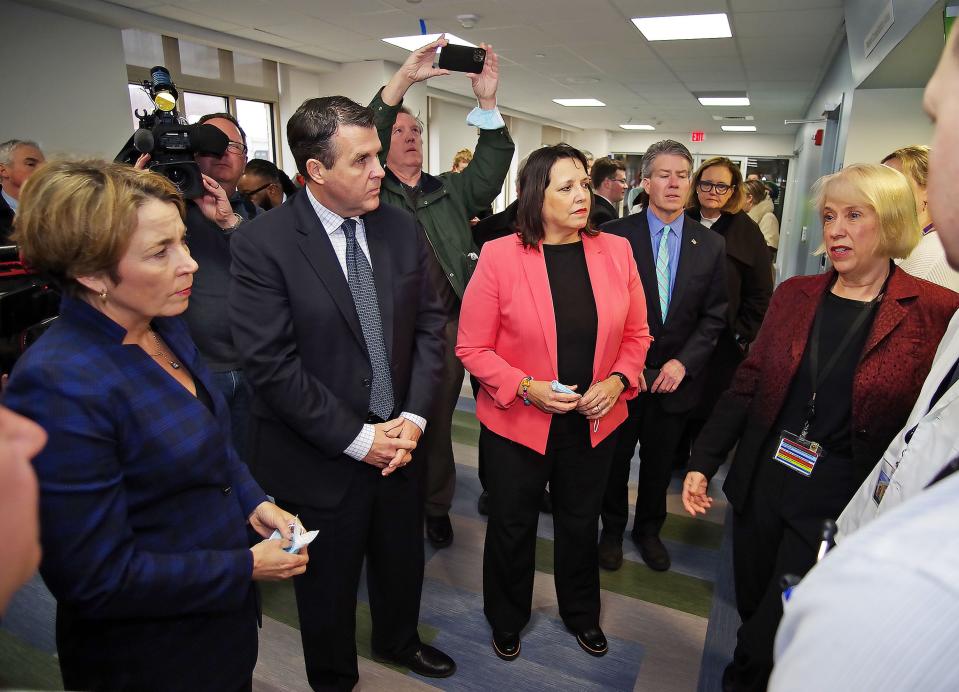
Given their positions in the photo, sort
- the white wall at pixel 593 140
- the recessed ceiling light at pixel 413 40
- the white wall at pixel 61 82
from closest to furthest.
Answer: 1. the white wall at pixel 61 82
2. the recessed ceiling light at pixel 413 40
3. the white wall at pixel 593 140

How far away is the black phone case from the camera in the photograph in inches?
86.5

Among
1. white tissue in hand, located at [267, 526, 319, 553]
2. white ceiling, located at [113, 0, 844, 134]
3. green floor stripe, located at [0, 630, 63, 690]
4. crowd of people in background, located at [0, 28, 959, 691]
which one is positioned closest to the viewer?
crowd of people in background, located at [0, 28, 959, 691]

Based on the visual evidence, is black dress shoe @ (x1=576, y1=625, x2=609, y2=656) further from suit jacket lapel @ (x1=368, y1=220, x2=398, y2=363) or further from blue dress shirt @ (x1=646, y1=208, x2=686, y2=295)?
blue dress shirt @ (x1=646, y1=208, x2=686, y2=295)

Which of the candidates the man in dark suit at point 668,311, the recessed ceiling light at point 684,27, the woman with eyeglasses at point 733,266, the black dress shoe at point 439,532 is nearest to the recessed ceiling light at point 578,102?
the recessed ceiling light at point 684,27

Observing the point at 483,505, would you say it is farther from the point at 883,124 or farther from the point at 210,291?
the point at 883,124

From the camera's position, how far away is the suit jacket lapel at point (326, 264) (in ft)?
4.88

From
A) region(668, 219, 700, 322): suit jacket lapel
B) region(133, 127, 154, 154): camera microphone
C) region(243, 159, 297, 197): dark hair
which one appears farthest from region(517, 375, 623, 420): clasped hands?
region(243, 159, 297, 197): dark hair

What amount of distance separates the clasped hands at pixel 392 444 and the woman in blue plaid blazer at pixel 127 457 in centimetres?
40

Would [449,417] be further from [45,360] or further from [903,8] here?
[903,8]

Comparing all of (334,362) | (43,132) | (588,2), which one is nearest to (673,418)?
(334,362)

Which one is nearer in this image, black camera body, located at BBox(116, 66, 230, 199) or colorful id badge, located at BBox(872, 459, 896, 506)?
colorful id badge, located at BBox(872, 459, 896, 506)

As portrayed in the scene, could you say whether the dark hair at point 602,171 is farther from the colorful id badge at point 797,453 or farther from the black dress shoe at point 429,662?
the black dress shoe at point 429,662

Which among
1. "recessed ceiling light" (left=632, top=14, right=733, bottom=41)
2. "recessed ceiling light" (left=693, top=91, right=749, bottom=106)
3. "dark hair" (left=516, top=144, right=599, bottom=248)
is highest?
"recessed ceiling light" (left=693, top=91, right=749, bottom=106)

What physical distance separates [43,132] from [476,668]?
5975 millimetres
